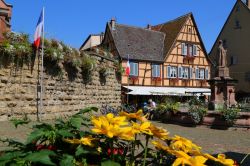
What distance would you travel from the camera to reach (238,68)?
44.5 metres

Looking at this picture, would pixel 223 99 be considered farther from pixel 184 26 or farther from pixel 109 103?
pixel 184 26

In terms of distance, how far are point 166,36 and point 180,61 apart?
3111mm

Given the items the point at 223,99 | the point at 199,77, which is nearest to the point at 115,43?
the point at 199,77

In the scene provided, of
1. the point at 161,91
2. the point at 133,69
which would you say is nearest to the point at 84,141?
the point at 161,91

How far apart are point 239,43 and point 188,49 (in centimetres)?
769

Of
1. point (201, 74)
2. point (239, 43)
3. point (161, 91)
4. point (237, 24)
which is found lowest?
point (161, 91)

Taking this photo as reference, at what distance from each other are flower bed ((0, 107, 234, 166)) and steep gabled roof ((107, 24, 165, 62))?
34.1m

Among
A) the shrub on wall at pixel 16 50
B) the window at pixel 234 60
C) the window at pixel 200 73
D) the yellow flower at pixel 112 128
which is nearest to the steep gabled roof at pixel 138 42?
the window at pixel 200 73

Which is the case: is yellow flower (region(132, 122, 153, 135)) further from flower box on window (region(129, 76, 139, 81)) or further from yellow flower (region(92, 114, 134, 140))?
flower box on window (region(129, 76, 139, 81))

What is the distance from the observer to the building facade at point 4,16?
1412 cm

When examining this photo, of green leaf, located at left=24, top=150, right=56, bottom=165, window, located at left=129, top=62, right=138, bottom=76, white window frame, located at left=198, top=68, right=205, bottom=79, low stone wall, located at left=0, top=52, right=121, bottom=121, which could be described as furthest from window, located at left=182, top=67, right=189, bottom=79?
green leaf, located at left=24, top=150, right=56, bottom=165

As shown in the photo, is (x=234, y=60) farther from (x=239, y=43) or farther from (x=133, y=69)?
(x=133, y=69)

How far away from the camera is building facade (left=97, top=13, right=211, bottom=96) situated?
36812 mm

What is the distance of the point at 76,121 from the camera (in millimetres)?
2381
